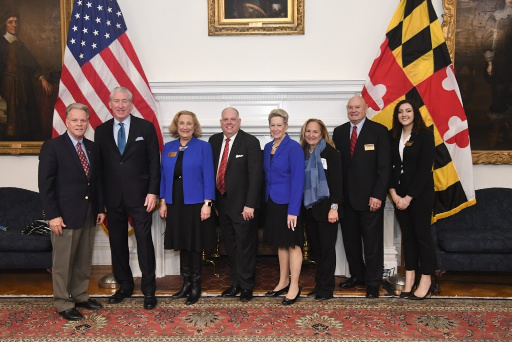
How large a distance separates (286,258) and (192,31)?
9.53ft

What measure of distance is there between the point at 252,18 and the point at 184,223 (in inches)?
103

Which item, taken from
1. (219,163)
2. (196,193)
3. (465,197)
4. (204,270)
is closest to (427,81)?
(465,197)

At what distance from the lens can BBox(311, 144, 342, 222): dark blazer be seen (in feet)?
12.7

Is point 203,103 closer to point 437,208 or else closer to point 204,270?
point 204,270

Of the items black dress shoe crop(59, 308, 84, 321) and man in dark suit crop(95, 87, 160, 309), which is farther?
man in dark suit crop(95, 87, 160, 309)

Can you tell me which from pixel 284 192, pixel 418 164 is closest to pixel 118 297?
pixel 284 192

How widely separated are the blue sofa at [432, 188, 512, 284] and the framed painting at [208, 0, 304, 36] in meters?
2.79

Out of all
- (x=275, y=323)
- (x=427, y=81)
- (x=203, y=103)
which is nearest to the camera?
(x=275, y=323)

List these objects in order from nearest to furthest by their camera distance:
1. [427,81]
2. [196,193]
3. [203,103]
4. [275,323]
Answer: [275,323], [196,193], [427,81], [203,103]

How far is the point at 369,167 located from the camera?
406cm

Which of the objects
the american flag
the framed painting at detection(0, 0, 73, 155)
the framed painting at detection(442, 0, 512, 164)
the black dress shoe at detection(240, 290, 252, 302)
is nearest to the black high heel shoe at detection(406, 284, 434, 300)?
the black dress shoe at detection(240, 290, 252, 302)

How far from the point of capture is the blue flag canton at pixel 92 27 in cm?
455

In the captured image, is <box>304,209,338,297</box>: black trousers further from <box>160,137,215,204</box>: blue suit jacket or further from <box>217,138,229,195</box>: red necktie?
<box>160,137,215,204</box>: blue suit jacket

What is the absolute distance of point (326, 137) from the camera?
3.95m
